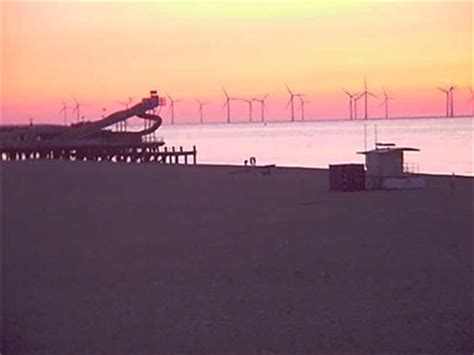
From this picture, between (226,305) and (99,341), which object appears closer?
(99,341)

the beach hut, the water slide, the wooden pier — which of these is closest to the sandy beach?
the beach hut

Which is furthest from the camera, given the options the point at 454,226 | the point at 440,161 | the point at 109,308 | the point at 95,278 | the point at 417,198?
the point at 440,161

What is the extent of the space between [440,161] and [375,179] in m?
51.1

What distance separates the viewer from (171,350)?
387 inches

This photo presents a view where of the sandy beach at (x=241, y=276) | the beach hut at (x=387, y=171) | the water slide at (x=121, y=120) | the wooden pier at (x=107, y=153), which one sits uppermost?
the water slide at (x=121, y=120)

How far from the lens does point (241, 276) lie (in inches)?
569

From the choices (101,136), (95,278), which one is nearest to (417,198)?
(95,278)

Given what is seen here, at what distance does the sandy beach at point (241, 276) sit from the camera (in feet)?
33.9

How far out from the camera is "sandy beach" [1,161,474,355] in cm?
1034

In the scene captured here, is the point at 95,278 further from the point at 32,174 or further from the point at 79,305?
the point at 32,174

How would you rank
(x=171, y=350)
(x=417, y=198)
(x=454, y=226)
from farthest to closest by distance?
(x=417, y=198), (x=454, y=226), (x=171, y=350)

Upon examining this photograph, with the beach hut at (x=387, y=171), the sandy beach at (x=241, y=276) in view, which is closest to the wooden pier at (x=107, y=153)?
the beach hut at (x=387, y=171)

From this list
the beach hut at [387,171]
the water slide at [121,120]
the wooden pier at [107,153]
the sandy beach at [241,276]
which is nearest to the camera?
the sandy beach at [241,276]

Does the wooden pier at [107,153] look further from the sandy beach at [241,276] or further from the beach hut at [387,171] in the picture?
the sandy beach at [241,276]
